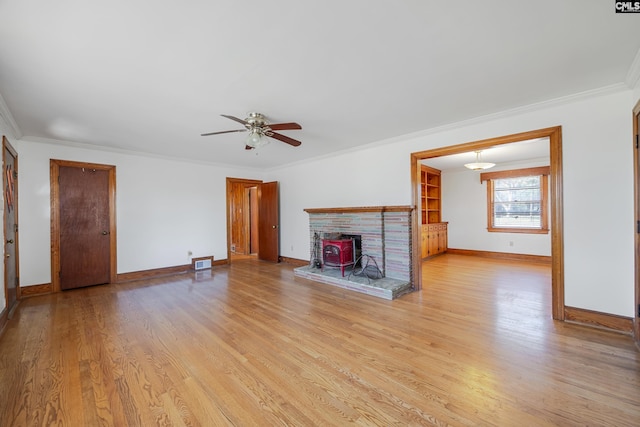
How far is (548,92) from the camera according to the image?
2697 mm

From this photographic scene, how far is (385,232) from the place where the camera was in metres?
4.36

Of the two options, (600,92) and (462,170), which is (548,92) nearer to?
(600,92)

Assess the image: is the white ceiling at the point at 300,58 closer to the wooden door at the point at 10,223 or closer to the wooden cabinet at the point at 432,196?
the wooden door at the point at 10,223

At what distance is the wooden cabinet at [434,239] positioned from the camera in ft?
21.3

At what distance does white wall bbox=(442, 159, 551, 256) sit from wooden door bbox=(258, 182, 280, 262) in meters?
4.90

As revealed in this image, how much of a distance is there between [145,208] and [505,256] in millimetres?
8268

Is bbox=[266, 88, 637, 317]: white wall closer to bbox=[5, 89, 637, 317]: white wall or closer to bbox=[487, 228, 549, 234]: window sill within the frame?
bbox=[5, 89, 637, 317]: white wall

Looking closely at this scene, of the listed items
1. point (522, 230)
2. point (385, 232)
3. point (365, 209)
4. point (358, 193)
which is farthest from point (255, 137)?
point (522, 230)

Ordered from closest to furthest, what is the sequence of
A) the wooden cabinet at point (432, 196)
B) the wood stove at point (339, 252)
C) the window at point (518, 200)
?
1. the wood stove at point (339, 252)
2. the window at point (518, 200)
3. the wooden cabinet at point (432, 196)

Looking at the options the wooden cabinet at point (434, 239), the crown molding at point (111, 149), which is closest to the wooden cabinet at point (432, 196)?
the wooden cabinet at point (434, 239)

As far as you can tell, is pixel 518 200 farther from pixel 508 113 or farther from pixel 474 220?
pixel 508 113

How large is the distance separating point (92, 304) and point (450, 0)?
5.09 meters

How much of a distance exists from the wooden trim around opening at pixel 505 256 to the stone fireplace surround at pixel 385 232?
3970 millimetres

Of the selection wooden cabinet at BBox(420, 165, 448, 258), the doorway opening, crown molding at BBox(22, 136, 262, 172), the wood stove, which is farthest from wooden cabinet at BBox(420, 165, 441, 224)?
crown molding at BBox(22, 136, 262, 172)
